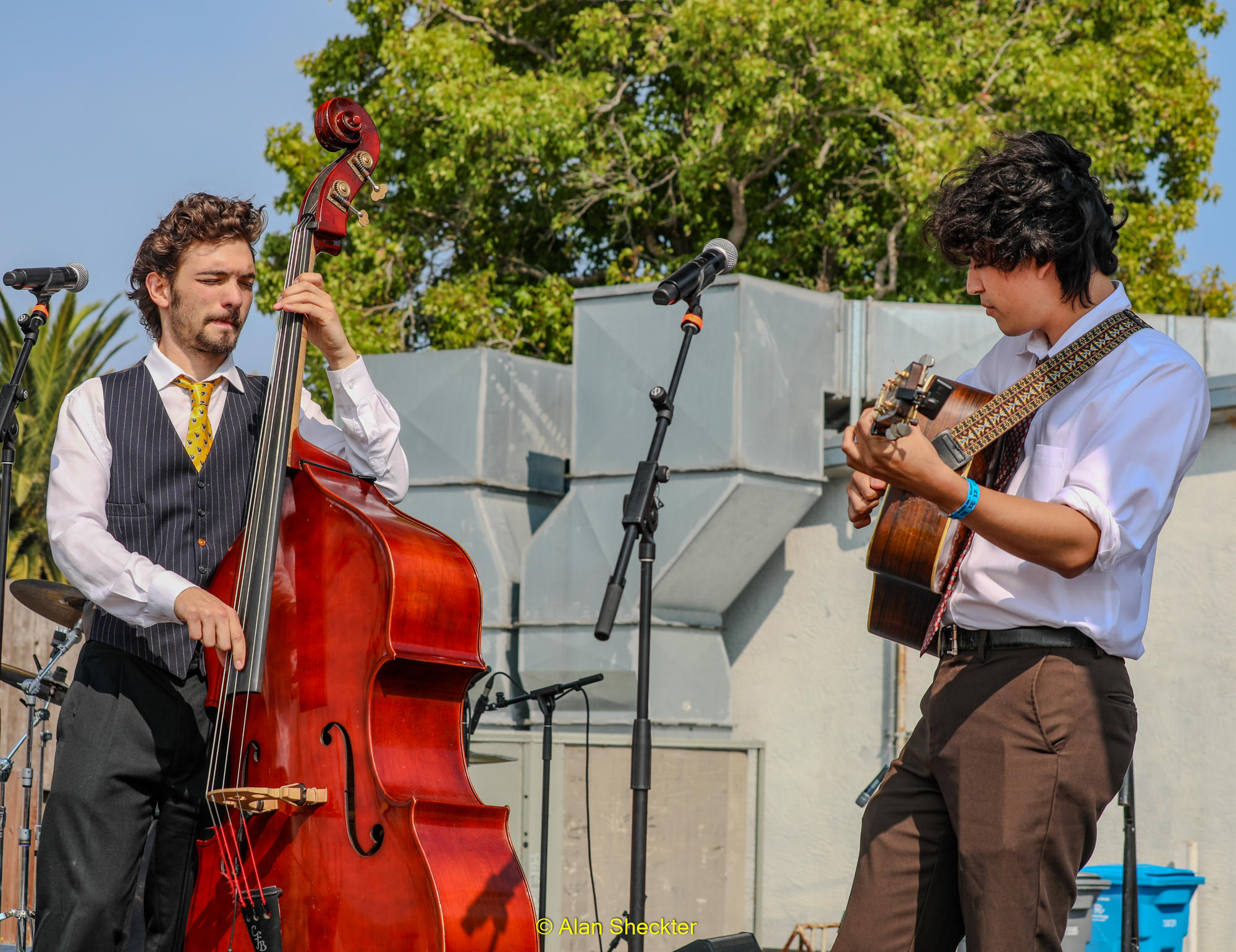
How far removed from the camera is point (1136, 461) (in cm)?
203

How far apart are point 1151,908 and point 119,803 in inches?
183

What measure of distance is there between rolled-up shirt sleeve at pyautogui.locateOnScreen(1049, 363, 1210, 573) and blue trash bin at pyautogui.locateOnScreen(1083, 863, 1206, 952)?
400 centimetres

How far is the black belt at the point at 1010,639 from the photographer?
2.08 m

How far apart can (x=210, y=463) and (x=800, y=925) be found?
17.4 ft

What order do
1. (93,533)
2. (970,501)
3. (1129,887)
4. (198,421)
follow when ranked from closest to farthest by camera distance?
(970,501)
(93,533)
(198,421)
(1129,887)

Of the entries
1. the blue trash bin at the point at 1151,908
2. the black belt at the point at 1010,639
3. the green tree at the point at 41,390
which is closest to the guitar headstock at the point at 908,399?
the black belt at the point at 1010,639

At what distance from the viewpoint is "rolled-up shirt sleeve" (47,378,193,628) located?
8.52ft

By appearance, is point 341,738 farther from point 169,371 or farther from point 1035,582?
point 1035,582

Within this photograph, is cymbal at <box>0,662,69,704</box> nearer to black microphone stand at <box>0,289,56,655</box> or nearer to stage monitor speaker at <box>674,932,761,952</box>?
black microphone stand at <box>0,289,56,655</box>

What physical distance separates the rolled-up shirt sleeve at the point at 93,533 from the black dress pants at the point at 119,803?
0.50ft

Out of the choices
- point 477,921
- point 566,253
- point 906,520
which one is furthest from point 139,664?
point 566,253

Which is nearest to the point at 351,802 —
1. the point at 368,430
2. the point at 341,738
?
the point at 341,738

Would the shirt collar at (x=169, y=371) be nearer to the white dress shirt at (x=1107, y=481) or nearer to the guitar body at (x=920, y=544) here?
the guitar body at (x=920, y=544)

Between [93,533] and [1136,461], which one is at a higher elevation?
[1136,461]
